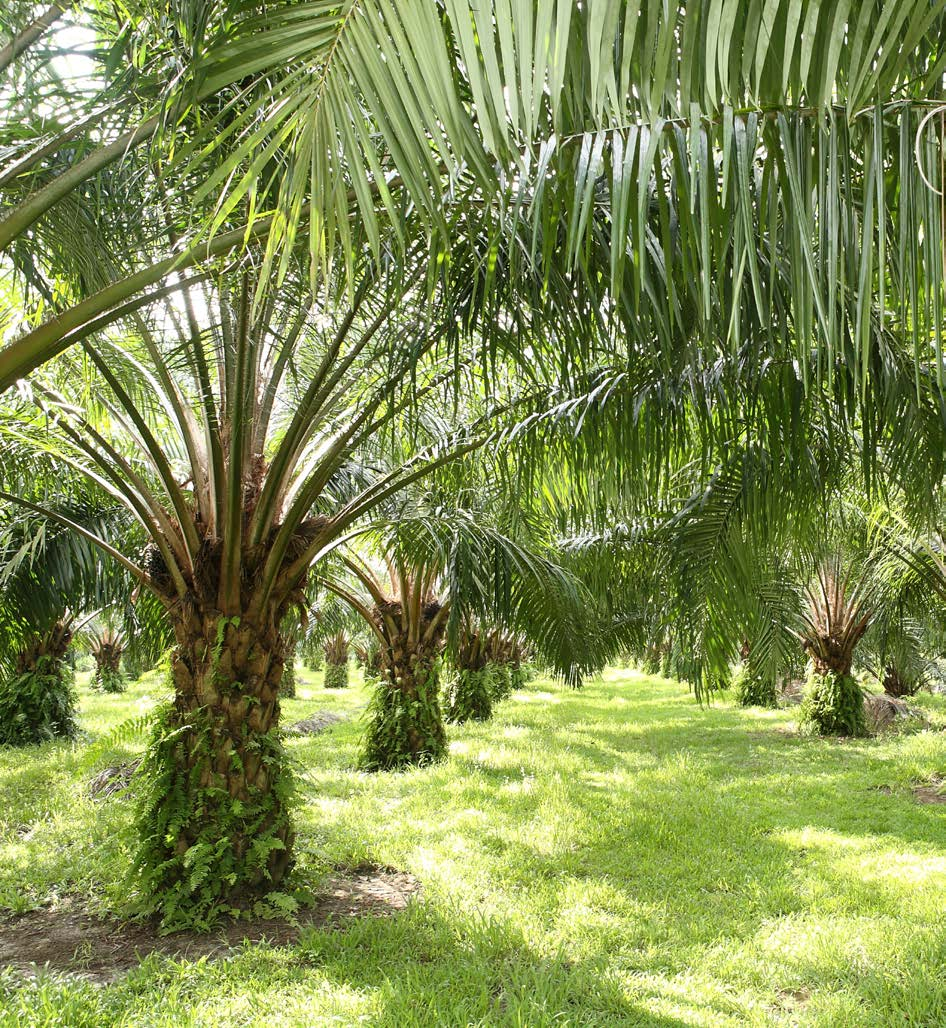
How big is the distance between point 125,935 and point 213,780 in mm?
899

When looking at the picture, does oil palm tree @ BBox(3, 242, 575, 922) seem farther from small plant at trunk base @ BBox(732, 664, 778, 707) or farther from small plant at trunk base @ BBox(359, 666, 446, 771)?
small plant at trunk base @ BBox(732, 664, 778, 707)

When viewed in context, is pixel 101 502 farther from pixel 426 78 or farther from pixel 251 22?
pixel 426 78

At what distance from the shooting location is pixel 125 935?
450 centimetres

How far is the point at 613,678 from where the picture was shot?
29.2 m

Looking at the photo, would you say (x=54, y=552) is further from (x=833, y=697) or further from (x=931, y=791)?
(x=833, y=697)

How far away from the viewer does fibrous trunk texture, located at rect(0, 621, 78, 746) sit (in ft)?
39.0

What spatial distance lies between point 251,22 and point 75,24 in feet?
5.91

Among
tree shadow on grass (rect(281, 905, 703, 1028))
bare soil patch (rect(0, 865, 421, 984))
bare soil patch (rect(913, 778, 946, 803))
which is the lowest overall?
bare soil patch (rect(0, 865, 421, 984))

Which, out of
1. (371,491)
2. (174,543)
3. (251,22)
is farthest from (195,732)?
(251,22)

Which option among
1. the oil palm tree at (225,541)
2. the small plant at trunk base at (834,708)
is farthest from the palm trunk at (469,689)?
the oil palm tree at (225,541)

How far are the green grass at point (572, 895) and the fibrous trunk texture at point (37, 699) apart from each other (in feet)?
7.12

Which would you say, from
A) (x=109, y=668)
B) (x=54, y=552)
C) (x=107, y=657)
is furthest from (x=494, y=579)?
(x=107, y=657)

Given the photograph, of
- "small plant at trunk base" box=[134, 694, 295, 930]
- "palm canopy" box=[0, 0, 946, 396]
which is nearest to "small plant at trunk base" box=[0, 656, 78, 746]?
"small plant at trunk base" box=[134, 694, 295, 930]

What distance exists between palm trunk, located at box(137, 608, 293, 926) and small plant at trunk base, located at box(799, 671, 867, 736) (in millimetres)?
9917
